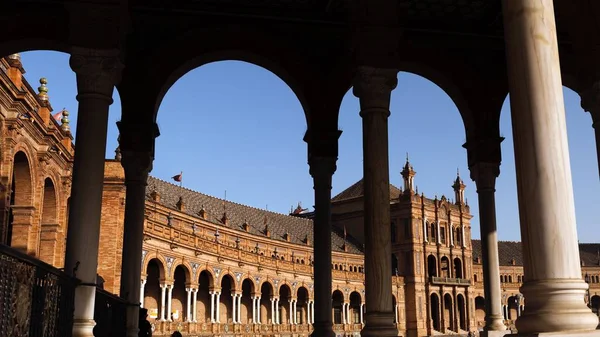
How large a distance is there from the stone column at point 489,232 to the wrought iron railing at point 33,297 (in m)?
10.4

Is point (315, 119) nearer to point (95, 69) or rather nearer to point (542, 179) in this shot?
point (95, 69)

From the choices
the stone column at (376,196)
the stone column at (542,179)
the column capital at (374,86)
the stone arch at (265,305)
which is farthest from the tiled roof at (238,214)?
the stone column at (542,179)

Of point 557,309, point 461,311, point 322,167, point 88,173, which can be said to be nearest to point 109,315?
point 88,173

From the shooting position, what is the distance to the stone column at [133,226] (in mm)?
14672

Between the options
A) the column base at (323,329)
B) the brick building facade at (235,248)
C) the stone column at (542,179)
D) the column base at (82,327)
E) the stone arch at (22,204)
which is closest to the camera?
the stone column at (542,179)

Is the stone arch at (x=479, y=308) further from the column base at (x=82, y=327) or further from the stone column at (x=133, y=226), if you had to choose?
the column base at (x=82, y=327)

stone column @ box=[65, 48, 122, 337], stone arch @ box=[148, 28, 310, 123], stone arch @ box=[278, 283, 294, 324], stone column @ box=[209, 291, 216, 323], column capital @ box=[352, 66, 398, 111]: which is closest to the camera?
stone column @ box=[65, 48, 122, 337]

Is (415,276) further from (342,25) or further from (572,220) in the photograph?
(572,220)

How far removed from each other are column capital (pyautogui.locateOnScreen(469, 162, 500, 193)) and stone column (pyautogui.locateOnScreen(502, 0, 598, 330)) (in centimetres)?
931

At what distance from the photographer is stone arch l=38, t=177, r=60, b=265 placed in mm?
32344

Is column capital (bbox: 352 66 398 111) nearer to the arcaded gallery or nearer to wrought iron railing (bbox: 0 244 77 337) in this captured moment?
the arcaded gallery

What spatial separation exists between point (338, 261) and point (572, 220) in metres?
77.8

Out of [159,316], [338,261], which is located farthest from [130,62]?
[338,261]

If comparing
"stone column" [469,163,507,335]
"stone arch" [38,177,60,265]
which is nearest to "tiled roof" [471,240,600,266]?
"stone arch" [38,177,60,265]
